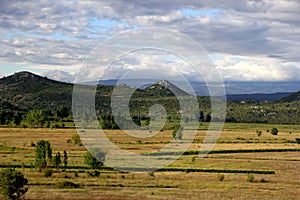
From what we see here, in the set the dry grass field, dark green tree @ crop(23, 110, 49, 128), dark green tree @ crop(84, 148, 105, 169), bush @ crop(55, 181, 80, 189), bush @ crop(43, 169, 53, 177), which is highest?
dark green tree @ crop(23, 110, 49, 128)

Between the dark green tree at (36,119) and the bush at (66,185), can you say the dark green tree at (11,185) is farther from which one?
the dark green tree at (36,119)

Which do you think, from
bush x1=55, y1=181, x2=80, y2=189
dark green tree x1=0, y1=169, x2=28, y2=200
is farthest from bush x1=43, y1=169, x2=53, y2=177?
dark green tree x1=0, y1=169, x2=28, y2=200

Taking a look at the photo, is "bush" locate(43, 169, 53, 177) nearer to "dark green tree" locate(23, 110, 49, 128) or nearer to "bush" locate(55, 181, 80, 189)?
"bush" locate(55, 181, 80, 189)

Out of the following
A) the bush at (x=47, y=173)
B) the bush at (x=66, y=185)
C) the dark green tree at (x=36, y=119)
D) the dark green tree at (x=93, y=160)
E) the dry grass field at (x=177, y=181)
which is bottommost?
the dry grass field at (x=177, y=181)

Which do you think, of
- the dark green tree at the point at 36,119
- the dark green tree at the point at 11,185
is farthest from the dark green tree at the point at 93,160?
the dark green tree at the point at 36,119

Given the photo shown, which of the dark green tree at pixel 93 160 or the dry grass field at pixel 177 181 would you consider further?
the dark green tree at pixel 93 160

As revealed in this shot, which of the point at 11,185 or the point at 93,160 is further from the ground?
the point at 93,160

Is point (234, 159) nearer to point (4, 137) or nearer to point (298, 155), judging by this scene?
point (298, 155)

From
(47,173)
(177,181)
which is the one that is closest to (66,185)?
(47,173)

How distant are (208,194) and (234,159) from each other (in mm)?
35554

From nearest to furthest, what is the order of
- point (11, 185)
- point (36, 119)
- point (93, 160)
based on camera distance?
1. point (11, 185)
2. point (93, 160)
3. point (36, 119)

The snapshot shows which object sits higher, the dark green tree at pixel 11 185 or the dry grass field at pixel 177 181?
the dark green tree at pixel 11 185

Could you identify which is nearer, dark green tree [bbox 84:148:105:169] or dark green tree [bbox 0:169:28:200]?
dark green tree [bbox 0:169:28:200]

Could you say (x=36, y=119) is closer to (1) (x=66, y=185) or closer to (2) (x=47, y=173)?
(2) (x=47, y=173)
